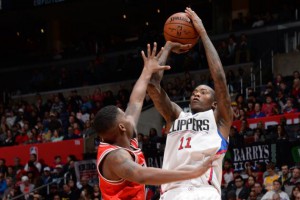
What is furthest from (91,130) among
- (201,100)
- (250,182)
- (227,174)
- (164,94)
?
(201,100)

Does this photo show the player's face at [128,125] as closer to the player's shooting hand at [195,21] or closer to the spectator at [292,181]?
the player's shooting hand at [195,21]

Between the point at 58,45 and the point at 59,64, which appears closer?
the point at 59,64

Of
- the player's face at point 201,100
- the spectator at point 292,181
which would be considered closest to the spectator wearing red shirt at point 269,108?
the spectator at point 292,181

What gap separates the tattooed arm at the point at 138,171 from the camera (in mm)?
5305

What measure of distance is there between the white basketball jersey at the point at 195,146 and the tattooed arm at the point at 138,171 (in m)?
1.11

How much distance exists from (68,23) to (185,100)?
12.0m

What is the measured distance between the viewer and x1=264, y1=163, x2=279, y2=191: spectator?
13961mm

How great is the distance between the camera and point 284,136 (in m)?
16.0

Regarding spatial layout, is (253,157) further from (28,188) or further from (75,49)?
(75,49)

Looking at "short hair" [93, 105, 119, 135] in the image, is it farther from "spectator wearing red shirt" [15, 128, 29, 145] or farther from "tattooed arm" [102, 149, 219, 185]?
"spectator wearing red shirt" [15, 128, 29, 145]

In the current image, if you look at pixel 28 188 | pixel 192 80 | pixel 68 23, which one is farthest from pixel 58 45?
pixel 28 188

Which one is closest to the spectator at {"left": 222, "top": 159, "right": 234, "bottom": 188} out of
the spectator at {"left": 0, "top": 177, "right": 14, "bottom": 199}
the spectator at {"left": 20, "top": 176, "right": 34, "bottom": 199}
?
the spectator at {"left": 20, "top": 176, "right": 34, "bottom": 199}

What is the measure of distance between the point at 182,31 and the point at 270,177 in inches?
301

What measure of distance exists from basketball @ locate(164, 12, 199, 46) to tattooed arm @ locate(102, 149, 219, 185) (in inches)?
76.7
